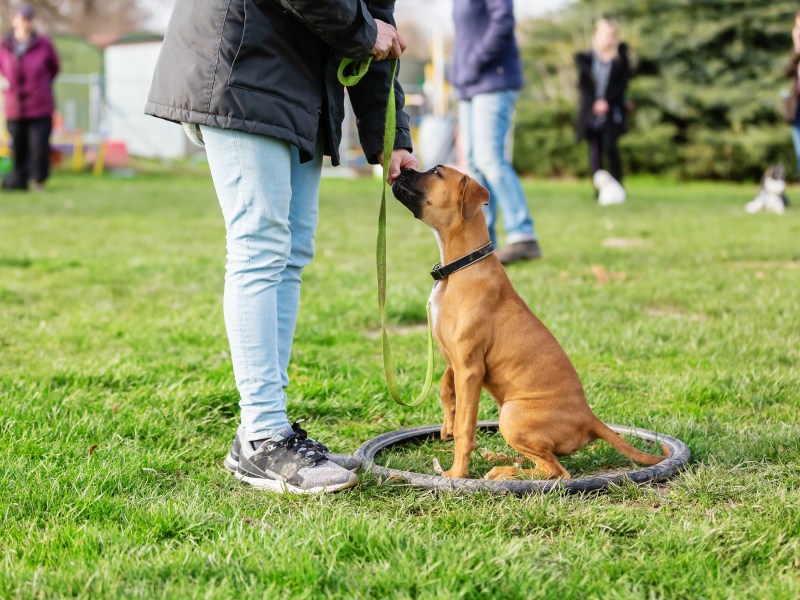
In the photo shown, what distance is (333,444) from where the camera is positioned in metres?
3.90

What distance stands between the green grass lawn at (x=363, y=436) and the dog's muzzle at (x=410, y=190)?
978 millimetres

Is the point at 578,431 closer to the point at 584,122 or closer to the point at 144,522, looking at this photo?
the point at 144,522

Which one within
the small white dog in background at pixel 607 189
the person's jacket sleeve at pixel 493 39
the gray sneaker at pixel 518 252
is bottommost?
the gray sneaker at pixel 518 252

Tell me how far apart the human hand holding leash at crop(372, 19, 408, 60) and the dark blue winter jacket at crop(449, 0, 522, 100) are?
450 cm

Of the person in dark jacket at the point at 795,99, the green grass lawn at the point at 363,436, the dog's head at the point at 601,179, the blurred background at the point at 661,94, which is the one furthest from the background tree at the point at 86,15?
the green grass lawn at the point at 363,436

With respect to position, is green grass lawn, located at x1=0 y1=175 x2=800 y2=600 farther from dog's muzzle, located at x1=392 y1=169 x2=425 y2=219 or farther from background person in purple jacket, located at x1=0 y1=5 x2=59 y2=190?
background person in purple jacket, located at x1=0 y1=5 x2=59 y2=190

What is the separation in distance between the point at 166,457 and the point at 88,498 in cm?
52

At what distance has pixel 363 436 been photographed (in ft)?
13.2

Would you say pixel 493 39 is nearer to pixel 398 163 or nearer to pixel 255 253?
pixel 398 163

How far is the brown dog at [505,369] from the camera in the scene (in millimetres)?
3375

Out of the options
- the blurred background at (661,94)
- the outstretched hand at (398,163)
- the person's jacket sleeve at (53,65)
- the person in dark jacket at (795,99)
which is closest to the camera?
the outstretched hand at (398,163)

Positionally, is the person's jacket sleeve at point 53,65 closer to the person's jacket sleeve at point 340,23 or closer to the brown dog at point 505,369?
the brown dog at point 505,369

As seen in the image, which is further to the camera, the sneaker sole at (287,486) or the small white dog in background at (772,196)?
the small white dog in background at (772,196)

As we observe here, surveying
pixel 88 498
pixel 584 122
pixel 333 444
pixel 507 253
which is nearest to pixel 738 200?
pixel 584 122
